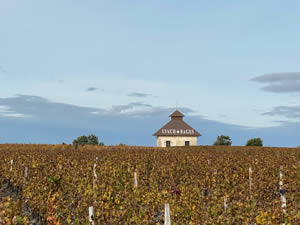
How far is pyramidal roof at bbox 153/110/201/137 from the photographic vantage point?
54175 mm

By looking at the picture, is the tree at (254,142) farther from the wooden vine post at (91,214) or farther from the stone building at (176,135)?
the wooden vine post at (91,214)

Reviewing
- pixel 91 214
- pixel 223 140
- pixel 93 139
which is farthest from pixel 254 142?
pixel 91 214

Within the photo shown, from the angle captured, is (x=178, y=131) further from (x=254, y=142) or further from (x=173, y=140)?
(x=254, y=142)

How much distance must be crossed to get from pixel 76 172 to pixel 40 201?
13.7 ft

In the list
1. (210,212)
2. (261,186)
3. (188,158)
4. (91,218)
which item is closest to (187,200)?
(210,212)

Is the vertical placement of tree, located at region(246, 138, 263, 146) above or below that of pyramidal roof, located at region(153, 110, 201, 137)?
below

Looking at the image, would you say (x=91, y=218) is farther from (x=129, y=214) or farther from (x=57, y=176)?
(x=57, y=176)

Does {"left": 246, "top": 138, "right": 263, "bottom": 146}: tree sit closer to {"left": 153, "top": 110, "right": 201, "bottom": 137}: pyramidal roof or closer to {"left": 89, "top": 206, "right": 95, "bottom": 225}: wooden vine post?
{"left": 153, "top": 110, "right": 201, "bottom": 137}: pyramidal roof

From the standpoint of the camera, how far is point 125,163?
16906mm

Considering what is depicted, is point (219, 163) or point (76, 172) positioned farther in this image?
point (219, 163)

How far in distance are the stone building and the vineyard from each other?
3405 centimetres

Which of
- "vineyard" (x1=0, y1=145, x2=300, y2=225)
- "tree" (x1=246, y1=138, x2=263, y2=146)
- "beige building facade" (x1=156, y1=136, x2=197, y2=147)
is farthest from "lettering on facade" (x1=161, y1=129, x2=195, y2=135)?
"vineyard" (x1=0, y1=145, x2=300, y2=225)

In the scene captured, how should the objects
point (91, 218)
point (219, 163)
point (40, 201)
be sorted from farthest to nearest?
point (219, 163) → point (40, 201) → point (91, 218)

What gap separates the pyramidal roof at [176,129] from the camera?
5417 cm
